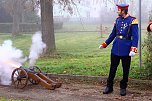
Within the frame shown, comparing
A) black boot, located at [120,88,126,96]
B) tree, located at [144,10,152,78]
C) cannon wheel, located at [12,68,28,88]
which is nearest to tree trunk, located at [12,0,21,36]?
cannon wheel, located at [12,68,28,88]

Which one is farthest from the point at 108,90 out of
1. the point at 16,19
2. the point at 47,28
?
the point at 16,19

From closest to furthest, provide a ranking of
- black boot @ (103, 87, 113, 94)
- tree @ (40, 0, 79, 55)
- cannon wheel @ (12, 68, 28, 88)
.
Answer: black boot @ (103, 87, 113, 94) < cannon wheel @ (12, 68, 28, 88) < tree @ (40, 0, 79, 55)

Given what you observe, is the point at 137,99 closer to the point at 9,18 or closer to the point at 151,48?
the point at 151,48

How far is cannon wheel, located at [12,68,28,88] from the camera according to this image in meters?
7.92

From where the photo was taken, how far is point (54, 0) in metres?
15.3

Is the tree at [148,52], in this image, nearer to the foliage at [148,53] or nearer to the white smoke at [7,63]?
the foliage at [148,53]

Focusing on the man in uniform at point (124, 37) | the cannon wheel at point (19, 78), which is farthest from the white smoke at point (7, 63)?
the man in uniform at point (124, 37)

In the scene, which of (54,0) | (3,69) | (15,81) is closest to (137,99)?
(15,81)

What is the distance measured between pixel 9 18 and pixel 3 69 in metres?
35.2

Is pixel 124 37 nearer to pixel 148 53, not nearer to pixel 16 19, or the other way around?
pixel 148 53

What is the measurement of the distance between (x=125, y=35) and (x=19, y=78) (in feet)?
8.92

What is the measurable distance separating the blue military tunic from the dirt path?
3.08ft

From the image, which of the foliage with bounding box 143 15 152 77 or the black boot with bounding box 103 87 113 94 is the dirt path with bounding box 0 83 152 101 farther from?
the foliage with bounding box 143 15 152 77

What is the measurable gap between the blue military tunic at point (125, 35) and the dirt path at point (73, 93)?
0.94 meters
